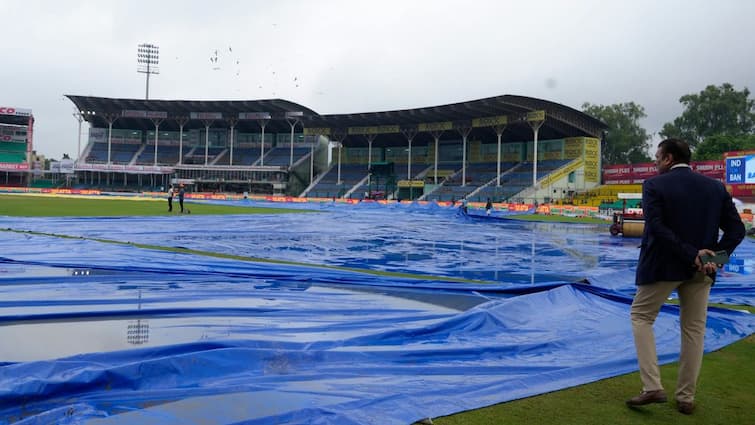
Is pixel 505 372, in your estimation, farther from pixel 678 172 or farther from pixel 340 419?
pixel 678 172

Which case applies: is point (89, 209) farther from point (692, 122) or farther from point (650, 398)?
point (692, 122)

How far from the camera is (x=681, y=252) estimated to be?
3.42 meters

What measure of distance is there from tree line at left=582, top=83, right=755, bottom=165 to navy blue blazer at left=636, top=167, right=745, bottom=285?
65.7 m

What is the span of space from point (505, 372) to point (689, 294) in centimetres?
139

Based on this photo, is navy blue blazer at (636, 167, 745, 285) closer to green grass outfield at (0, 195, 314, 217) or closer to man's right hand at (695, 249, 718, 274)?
man's right hand at (695, 249, 718, 274)

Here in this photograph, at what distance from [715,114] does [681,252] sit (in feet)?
264

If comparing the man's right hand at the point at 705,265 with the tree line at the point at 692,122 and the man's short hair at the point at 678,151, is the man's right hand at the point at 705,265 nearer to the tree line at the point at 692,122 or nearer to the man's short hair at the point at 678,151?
the man's short hair at the point at 678,151

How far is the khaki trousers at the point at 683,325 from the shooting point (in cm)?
347

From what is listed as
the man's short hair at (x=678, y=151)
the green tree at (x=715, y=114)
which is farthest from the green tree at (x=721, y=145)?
the man's short hair at (x=678, y=151)

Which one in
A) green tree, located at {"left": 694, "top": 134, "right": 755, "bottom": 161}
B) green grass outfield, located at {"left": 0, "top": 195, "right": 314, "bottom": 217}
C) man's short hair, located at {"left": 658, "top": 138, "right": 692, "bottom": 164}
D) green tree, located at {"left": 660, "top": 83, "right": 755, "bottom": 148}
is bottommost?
green grass outfield, located at {"left": 0, "top": 195, "right": 314, "bottom": 217}

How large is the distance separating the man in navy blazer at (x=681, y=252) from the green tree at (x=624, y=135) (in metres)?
78.8

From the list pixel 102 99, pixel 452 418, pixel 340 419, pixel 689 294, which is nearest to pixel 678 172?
pixel 689 294

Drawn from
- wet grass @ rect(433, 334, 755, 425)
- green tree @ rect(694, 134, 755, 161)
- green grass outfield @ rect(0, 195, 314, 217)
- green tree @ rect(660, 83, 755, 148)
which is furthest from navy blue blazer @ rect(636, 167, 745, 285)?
green tree @ rect(660, 83, 755, 148)

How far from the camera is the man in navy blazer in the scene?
3463 mm
